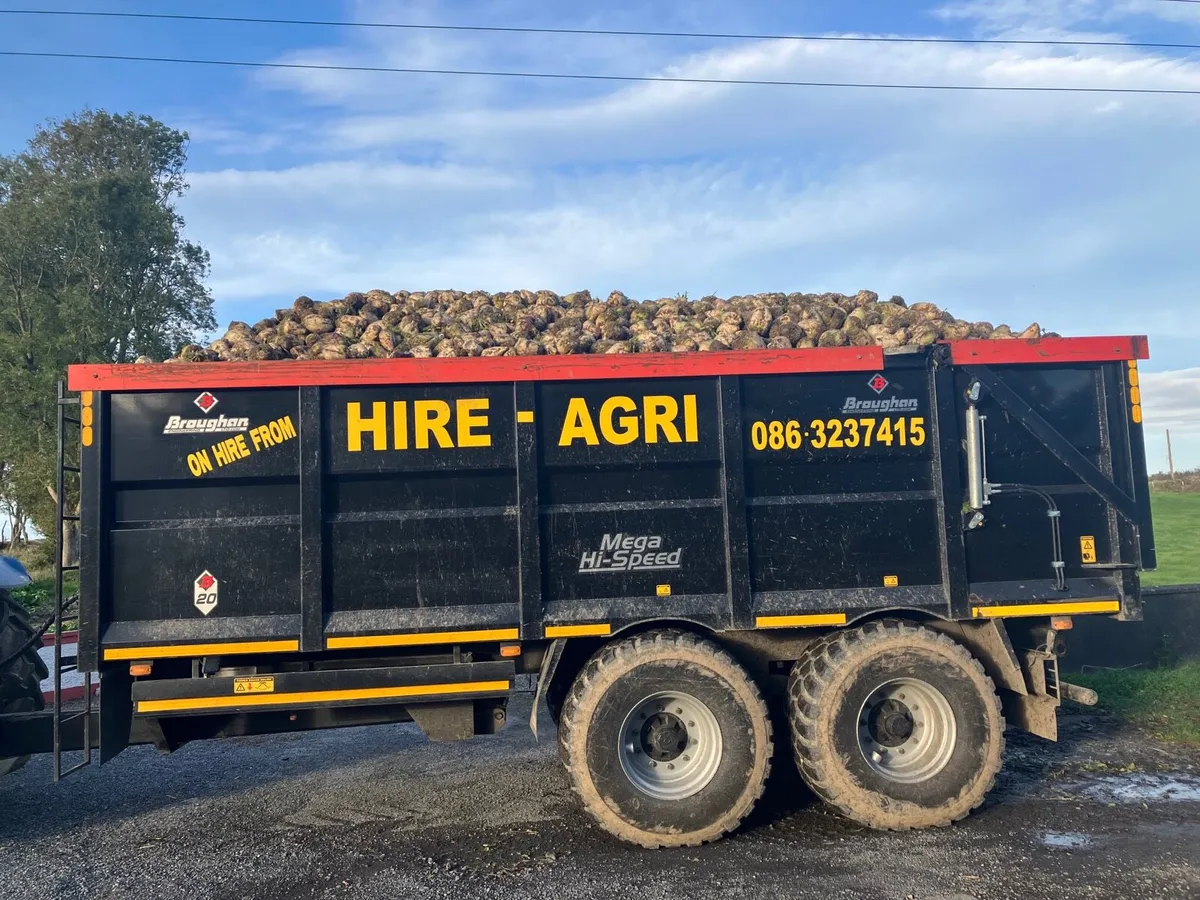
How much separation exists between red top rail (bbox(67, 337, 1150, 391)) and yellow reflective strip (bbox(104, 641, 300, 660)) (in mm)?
1412

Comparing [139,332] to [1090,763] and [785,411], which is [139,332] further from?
[1090,763]

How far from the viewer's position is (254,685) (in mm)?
4473

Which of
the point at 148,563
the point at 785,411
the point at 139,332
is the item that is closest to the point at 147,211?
the point at 139,332

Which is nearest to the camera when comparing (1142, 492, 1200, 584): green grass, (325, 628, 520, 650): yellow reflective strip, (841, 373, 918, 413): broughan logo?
(325, 628, 520, 650): yellow reflective strip

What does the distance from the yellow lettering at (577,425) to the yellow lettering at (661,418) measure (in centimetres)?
32

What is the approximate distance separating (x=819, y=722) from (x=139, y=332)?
68.9ft

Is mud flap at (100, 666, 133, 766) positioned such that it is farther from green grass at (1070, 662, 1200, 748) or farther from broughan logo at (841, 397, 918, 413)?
green grass at (1070, 662, 1200, 748)

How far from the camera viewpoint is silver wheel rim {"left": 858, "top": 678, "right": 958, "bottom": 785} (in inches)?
182

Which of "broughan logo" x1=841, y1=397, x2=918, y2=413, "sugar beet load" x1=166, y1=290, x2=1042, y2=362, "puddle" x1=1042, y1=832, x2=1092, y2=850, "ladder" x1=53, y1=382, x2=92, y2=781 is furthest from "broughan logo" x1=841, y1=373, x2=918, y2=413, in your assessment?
"ladder" x1=53, y1=382, x2=92, y2=781

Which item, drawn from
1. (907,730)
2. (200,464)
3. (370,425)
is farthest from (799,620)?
(200,464)

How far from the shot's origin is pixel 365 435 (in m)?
4.57

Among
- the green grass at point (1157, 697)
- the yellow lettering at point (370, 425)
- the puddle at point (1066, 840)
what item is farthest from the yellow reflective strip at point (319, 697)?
A: the green grass at point (1157, 697)

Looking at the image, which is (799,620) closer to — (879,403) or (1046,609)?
(879,403)

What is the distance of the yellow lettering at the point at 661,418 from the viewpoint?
4688mm
